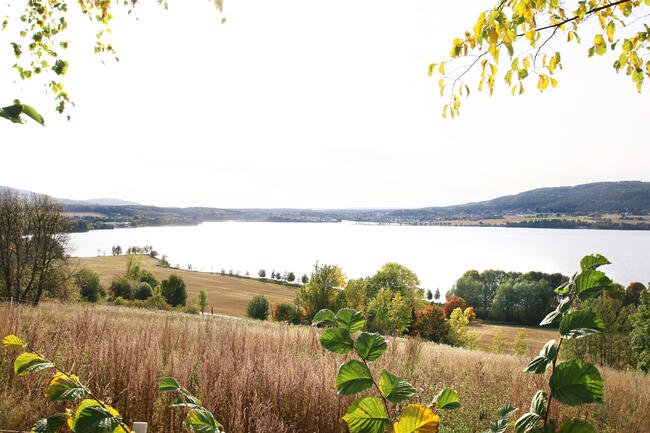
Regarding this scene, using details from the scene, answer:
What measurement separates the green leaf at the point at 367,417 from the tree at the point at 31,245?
3840 centimetres

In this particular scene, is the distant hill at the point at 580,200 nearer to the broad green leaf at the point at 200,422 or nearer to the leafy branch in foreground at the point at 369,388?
the leafy branch in foreground at the point at 369,388

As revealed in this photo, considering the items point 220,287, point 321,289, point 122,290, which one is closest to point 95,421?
point 321,289

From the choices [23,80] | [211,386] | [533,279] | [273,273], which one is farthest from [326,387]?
[273,273]

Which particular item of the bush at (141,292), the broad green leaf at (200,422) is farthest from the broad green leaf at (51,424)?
the bush at (141,292)

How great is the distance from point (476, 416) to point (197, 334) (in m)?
3.97

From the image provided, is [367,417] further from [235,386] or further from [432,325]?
[432,325]

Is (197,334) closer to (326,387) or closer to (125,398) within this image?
(125,398)

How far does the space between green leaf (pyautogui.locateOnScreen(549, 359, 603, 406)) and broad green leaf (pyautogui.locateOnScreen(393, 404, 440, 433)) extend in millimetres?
224

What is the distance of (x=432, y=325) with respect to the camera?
3775 cm

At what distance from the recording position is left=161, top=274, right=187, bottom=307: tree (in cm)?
5669

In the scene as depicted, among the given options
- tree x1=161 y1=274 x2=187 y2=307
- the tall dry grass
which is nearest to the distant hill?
tree x1=161 y1=274 x2=187 y2=307

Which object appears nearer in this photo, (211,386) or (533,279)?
(211,386)

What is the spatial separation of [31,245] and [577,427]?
1631 inches

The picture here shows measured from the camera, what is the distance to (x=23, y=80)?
4426 millimetres
